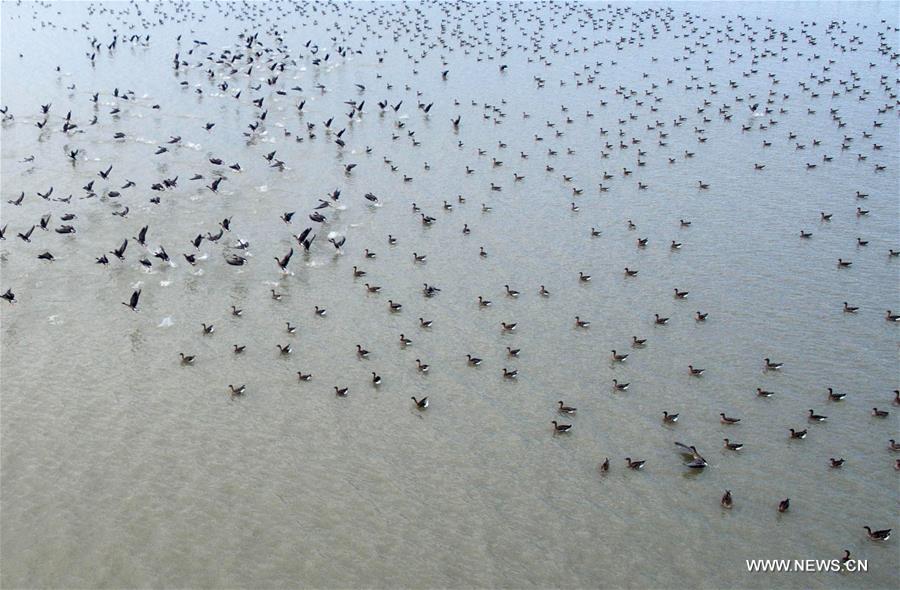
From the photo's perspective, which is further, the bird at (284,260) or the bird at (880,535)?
the bird at (284,260)

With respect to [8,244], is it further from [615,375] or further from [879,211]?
[879,211]

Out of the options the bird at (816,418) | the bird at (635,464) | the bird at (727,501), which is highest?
the bird at (816,418)

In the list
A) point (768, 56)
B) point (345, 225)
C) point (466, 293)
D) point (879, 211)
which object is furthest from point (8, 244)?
point (768, 56)

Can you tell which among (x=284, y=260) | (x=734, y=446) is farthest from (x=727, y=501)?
(x=284, y=260)

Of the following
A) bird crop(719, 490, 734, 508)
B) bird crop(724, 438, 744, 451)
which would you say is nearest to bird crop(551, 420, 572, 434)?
bird crop(724, 438, 744, 451)

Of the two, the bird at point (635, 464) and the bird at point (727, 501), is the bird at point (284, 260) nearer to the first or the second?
the bird at point (635, 464)

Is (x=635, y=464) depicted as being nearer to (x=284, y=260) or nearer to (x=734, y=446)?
(x=734, y=446)

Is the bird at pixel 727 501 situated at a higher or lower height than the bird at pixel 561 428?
higher

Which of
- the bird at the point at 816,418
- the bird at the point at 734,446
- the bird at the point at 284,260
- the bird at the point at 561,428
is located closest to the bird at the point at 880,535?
the bird at the point at 734,446

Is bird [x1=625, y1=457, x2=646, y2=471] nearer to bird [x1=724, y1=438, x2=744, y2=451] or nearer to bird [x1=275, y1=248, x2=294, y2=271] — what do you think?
bird [x1=724, y1=438, x2=744, y2=451]
